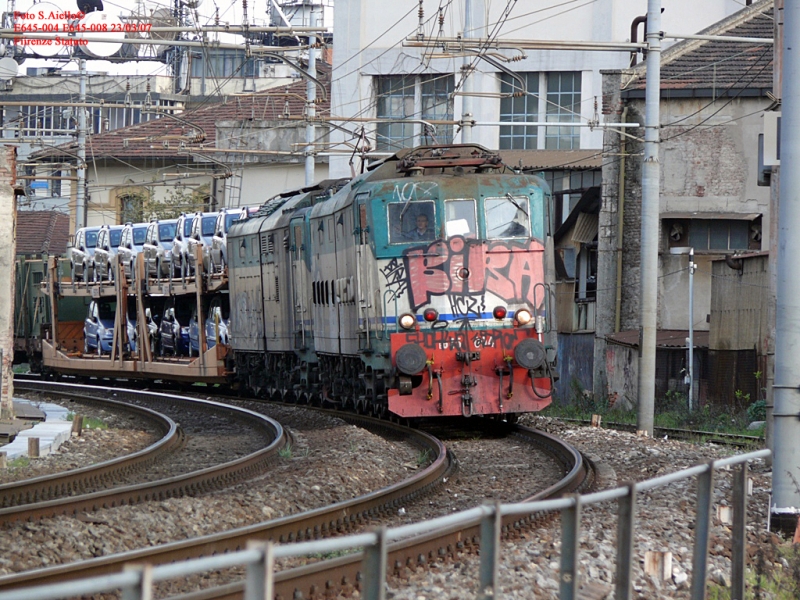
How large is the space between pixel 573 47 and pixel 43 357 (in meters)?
21.2

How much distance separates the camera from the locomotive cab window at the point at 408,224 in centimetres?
1677

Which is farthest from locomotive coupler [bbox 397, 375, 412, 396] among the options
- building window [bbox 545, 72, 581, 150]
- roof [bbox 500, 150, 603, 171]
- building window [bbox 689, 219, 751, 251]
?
building window [bbox 545, 72, 581, 150]

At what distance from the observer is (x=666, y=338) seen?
2677cm

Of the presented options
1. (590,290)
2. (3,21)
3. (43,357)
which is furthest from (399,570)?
(3,21)

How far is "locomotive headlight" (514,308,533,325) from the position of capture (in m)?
16.6

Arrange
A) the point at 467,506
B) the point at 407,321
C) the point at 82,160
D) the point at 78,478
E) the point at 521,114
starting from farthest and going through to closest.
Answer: the point at 521,114 < the point at 82,160 < the point at 407,321 < the point at 78,478 < the point at 467,506

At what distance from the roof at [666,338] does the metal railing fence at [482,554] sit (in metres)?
18.2

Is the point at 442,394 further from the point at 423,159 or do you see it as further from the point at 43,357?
the point at 43,357

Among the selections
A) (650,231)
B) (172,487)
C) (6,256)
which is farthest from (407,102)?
(172,487)

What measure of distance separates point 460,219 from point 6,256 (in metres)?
8.08

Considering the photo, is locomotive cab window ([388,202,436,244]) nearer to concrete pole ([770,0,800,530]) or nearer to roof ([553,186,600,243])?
concrete pole ([770,0,800,530])

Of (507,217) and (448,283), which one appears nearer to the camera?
(448,283)

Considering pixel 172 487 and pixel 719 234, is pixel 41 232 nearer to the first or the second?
pixel 719 234

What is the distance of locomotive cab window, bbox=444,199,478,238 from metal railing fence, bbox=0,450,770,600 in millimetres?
9395
